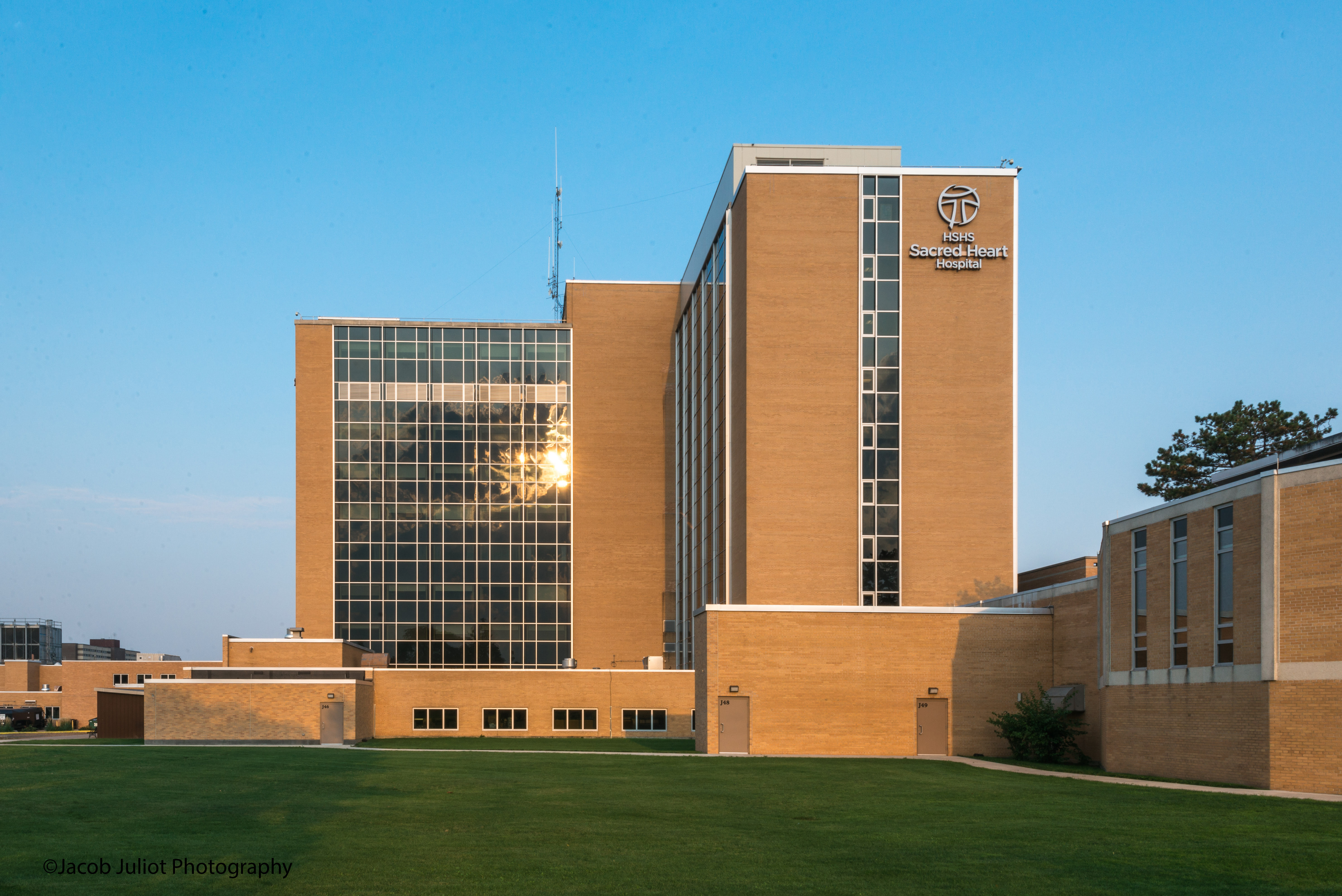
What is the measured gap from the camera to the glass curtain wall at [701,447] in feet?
230

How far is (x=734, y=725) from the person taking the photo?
48.6 m

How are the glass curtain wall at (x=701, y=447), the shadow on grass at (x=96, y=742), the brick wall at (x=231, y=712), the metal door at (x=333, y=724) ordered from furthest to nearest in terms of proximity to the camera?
1. the glass curtain wall at (x=701, y=447)
2. the metal door at (x=333, y=724)
3. the brick wall at (x=231, y=712)
4. the shadow on grass at (x=96, y=742)

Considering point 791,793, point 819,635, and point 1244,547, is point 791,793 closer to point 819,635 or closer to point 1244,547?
point 1244,547

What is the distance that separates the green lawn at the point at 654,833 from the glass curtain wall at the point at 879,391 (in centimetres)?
2478

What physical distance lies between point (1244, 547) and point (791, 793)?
47.5 ft

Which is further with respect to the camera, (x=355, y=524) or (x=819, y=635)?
(x=355, y=524)

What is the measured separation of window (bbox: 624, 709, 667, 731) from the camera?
69.8 meters

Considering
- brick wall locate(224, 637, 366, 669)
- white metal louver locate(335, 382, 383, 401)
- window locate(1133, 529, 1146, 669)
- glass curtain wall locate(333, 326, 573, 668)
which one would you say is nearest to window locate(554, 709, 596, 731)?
brick wall locate(224, 637, 366, 669)

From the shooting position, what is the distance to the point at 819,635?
4897 cm

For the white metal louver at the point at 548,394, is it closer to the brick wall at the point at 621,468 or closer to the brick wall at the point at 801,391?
the brick wall at the point at 621,468

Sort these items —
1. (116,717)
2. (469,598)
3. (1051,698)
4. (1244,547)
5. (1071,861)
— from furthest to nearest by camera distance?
1. (469,598)
2. (116,717)
3. (1051,698)
4. (1244,547)
5. (1071,861)

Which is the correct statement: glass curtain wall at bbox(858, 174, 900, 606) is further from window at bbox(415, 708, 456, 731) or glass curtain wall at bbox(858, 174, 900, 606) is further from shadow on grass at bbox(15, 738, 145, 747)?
shadow on grass at bbox(15, 738, 145, 747)

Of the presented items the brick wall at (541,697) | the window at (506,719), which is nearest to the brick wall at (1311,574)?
the brick wall at (541,697)

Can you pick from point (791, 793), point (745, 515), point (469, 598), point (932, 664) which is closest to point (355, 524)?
point (469, 598)
